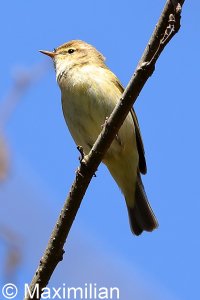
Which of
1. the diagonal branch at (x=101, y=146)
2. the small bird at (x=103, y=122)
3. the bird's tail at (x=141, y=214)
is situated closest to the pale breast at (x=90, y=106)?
the small bird at (x=103, y=122)

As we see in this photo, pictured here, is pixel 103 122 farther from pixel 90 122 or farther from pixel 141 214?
pixel 141 214

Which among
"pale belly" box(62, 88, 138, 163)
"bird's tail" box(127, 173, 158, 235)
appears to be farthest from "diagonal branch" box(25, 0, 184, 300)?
"bird's tail" box(127, 173, 158, 235)

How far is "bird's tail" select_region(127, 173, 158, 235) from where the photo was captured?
219 inches

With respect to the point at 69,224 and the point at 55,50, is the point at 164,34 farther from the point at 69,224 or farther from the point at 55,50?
the point at 55,50

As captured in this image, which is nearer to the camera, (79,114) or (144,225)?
(79,114)

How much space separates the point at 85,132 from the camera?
5125 mm

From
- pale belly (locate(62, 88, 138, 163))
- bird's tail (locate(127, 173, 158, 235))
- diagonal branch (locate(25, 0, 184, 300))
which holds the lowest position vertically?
diagonal branch (locate(25, 0, 184, 300))

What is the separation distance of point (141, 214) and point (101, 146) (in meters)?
2.38

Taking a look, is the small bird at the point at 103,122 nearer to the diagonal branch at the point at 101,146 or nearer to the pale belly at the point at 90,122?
the pale belly at the point at 90,122

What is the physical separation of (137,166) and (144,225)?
0.60 metres

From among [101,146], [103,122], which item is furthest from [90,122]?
[101,146]

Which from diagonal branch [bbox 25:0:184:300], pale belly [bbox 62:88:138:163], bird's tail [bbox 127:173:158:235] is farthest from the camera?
bird's tail [bbox 127:173:158:235]

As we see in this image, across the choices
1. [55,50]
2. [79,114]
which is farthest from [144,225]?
[55,50]

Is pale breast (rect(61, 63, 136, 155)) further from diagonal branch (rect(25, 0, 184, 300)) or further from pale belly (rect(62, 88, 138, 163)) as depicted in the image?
diagonal branch (rect(25, 0, 184, 300))
